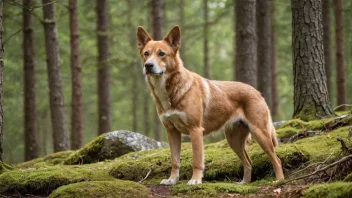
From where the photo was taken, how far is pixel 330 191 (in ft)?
13.8

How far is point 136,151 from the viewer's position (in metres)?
9.43

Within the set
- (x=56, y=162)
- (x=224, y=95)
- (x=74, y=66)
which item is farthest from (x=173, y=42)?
(x=74, y=66)

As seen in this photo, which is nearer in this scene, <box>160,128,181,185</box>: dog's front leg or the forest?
the forest

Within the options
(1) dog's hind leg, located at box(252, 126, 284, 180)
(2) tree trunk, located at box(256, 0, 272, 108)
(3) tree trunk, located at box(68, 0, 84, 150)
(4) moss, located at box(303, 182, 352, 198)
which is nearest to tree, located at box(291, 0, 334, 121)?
(1) dog's hind leg, located at box(252, 126, 284, 180)

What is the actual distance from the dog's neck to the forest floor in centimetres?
125

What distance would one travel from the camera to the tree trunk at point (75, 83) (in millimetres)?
12883

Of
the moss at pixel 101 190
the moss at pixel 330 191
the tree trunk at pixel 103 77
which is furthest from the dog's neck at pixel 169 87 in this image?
the tree trunk at pixel 103 77

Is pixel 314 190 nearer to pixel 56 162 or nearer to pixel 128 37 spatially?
pixel 56 162

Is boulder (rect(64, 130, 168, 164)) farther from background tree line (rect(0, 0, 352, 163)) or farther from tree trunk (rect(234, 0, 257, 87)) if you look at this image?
tree trunk (rect(234, 0, 257, 87))

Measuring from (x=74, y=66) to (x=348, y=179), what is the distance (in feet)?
33.3

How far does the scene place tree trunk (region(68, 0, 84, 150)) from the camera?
12.9 metres

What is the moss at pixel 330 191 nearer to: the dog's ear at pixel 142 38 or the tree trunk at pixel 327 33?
the dog's ear at pixel 142 38

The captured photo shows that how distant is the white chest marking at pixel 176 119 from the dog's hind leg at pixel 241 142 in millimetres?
885

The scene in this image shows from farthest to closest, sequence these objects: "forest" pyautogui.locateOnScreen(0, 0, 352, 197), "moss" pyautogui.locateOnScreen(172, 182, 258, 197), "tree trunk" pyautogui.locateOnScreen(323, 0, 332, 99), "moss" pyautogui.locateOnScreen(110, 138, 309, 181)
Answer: "tree trunk" pyautogui.locateOnScreen(323, 0, 332, 99) < "moss" pyautogui.locateOnScreen(110, 138, 309, 181) < "forest" pyautogui.locateOnScreen(0, 0, 352, 197) < "moss" pyautogui.locateOnScreen(172, 182, 258, 197)
